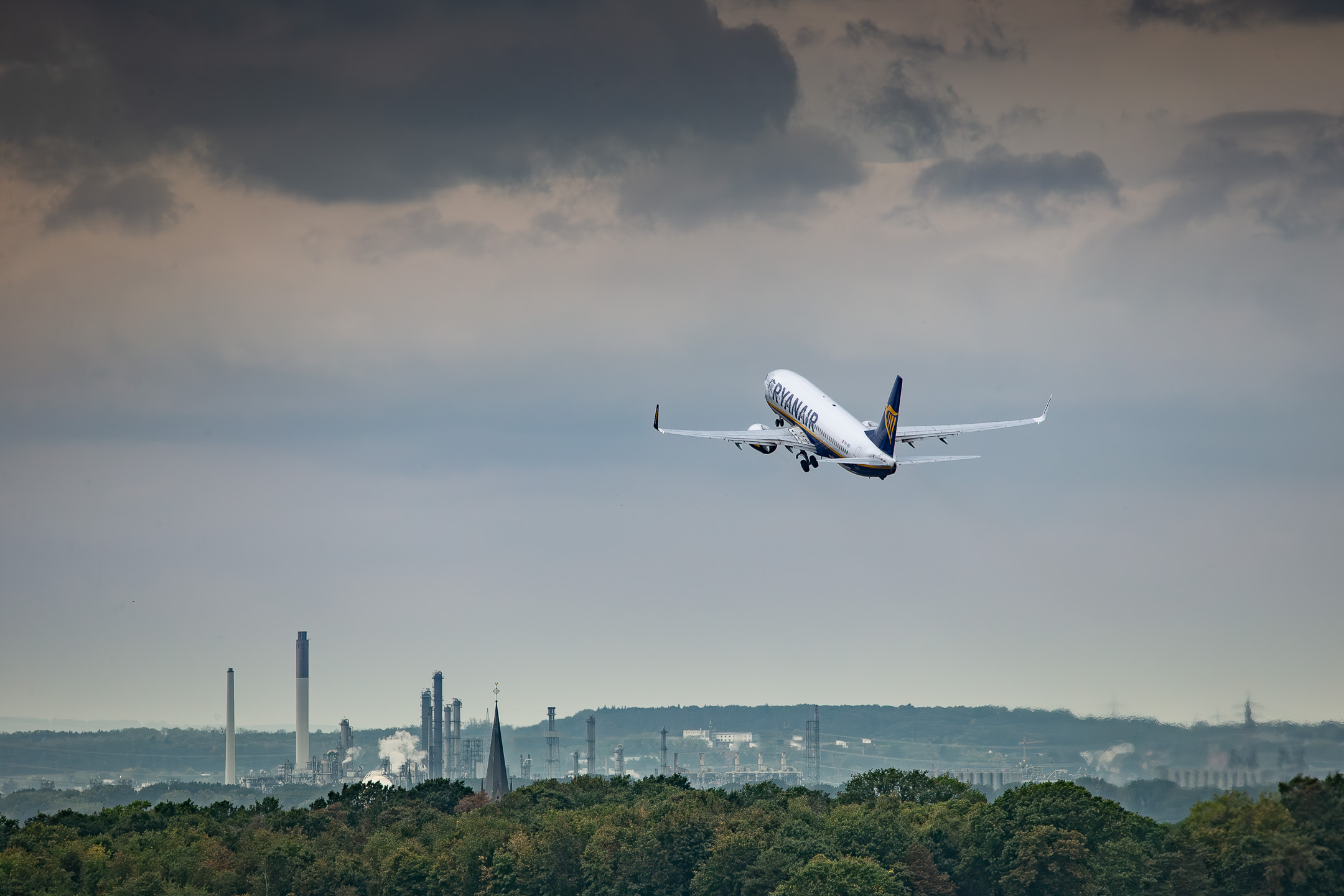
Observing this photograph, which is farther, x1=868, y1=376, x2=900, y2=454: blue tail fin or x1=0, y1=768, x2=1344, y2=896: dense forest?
x1=0, y1=768, x2=1344, y2=896: dense forest

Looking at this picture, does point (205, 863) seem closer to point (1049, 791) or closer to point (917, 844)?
point (917, 844)

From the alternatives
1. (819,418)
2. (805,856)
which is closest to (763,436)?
(819,418)

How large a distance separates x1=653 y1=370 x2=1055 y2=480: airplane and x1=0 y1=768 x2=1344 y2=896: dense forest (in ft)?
141

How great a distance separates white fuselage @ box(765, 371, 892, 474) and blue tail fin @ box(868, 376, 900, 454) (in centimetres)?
67

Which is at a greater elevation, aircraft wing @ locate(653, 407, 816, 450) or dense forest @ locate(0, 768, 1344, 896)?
aircraft wing @ locate(653, 407, 816, 450)

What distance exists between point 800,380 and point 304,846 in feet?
282

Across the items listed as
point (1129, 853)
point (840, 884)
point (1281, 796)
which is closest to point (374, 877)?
point (840, 884)

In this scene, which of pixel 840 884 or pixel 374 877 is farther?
pixel 374 877

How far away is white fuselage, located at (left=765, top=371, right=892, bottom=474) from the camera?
5404 inches

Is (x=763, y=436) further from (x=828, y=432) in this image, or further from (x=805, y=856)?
(x=805, y=856)

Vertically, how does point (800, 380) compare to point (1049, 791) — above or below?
above

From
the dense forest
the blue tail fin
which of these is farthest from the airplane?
the dense forest

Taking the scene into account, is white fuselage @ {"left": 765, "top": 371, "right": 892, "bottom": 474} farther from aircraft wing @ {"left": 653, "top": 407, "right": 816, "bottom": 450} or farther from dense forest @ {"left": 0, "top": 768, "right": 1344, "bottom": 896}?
dense forest @ {"left": 0, "top": 768, "right": 1344, "bottom": 896}

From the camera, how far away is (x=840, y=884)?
156m
